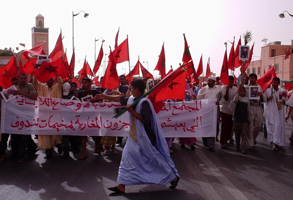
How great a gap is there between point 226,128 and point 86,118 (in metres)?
3.73

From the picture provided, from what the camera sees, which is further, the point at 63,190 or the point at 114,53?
the point at 114,53

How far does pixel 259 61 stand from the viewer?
66.2 meters

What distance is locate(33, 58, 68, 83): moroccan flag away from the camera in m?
8.32

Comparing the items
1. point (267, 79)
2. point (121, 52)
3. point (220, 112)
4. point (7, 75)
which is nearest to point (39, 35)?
point (121, 52)

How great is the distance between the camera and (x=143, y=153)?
559 centimetres

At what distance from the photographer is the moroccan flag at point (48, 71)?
27.3 ft

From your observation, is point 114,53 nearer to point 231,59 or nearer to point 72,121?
point 72,121

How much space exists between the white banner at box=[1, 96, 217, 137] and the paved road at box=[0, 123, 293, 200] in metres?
0.60

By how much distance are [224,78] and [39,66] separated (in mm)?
4942

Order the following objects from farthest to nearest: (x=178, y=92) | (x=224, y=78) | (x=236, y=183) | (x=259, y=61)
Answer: (x=259, y=61) < (x=224, y=78) < (x=178, y=92) < (x=236, y=183)

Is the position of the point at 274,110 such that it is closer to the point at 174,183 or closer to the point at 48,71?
the point at 174,183

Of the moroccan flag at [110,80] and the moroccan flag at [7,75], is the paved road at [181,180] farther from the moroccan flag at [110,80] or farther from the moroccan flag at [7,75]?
the moroccan flag at [7,75]

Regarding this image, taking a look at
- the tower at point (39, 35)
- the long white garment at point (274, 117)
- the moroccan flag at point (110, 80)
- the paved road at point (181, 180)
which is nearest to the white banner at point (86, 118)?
the paved road at point (181, 180)

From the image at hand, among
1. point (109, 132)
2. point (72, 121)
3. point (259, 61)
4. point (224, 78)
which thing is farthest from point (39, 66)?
point (259, 61)
